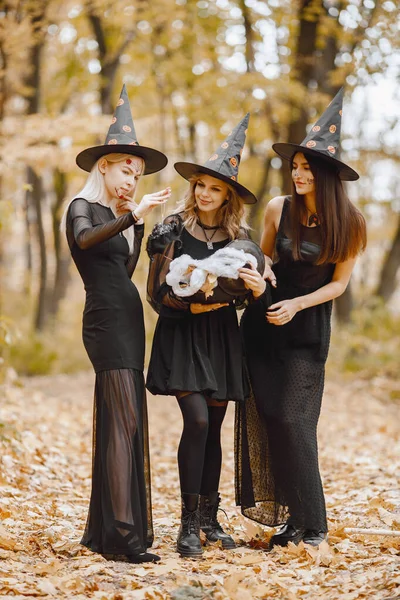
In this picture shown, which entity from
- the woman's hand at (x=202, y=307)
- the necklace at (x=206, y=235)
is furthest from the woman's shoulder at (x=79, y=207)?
the woman's hand at (x=202, y=307)

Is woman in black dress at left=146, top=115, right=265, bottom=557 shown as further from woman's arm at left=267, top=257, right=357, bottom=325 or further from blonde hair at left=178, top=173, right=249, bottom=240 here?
woman's arm at left=267, top=257, right=357, bottom=325

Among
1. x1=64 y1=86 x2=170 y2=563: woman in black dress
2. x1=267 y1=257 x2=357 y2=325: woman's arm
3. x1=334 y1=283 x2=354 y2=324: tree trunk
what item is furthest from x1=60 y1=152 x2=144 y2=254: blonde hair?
x1=334 y1=283 x2=354 y2=324: tree trunk

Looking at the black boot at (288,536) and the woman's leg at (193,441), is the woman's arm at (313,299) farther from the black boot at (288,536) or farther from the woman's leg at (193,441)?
the black boot at (288,536)

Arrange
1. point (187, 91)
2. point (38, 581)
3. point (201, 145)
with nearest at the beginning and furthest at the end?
point (38, 581) < point (187, 91) < point (201, 145)

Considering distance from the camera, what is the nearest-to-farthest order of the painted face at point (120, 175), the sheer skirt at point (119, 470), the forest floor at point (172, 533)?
the forest floor at point (172, 533)
the sheer skirt at point (119, 470)
the painted face at point (120, 175)

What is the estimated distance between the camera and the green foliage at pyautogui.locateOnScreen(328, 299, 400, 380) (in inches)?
534

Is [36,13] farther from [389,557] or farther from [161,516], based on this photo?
[389,557]

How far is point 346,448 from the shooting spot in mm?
8180

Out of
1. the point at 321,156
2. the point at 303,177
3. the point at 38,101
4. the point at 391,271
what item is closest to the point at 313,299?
the point at 303,177

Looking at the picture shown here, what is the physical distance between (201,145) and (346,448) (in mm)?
17831

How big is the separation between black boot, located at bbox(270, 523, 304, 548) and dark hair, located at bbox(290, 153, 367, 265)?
1.61 m

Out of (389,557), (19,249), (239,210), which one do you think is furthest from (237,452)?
(19,249)

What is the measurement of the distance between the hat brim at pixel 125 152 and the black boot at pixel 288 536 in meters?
2.31

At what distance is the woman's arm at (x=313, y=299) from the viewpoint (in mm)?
4359
